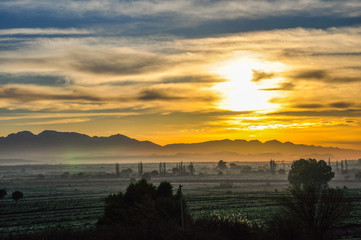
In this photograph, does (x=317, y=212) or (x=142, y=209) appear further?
(x=317, y=212)

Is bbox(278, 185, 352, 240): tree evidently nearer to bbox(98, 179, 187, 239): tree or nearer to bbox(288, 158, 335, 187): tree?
bbox(98, 179, 187, 239): tree

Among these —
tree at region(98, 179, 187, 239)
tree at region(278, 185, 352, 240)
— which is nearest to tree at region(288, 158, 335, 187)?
tree at region(278, 185, 352, 240)

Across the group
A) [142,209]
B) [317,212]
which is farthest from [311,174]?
[142,209]

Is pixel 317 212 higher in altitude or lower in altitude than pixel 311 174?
higher

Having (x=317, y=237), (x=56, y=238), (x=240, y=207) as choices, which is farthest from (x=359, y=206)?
(x=56, y=238)

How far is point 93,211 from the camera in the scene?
6650cm

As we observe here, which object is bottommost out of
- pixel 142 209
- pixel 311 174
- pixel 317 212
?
pixel 311 174

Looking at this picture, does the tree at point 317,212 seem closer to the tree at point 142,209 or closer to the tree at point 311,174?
the tree at point 142,209

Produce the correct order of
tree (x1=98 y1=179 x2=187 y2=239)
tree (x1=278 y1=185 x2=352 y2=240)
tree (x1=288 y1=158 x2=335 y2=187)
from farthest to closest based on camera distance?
tree (x1=288 y1=158 x2=335 y2=187)
tree (x1=278 y1=185 x2=352 y2=240)
tree (x1=98 y1=179 x2=187 y2=239)

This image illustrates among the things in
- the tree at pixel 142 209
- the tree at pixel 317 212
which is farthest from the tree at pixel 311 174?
the tree at pixel 142 209

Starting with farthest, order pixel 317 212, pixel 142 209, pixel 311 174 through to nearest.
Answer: pixel 311 174 → pixel 317 212 → pixel 142 209

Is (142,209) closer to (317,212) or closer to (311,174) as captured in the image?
(317,212)

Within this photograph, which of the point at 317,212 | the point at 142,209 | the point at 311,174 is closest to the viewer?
the point at 142,209

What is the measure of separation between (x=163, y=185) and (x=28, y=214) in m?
35.6
